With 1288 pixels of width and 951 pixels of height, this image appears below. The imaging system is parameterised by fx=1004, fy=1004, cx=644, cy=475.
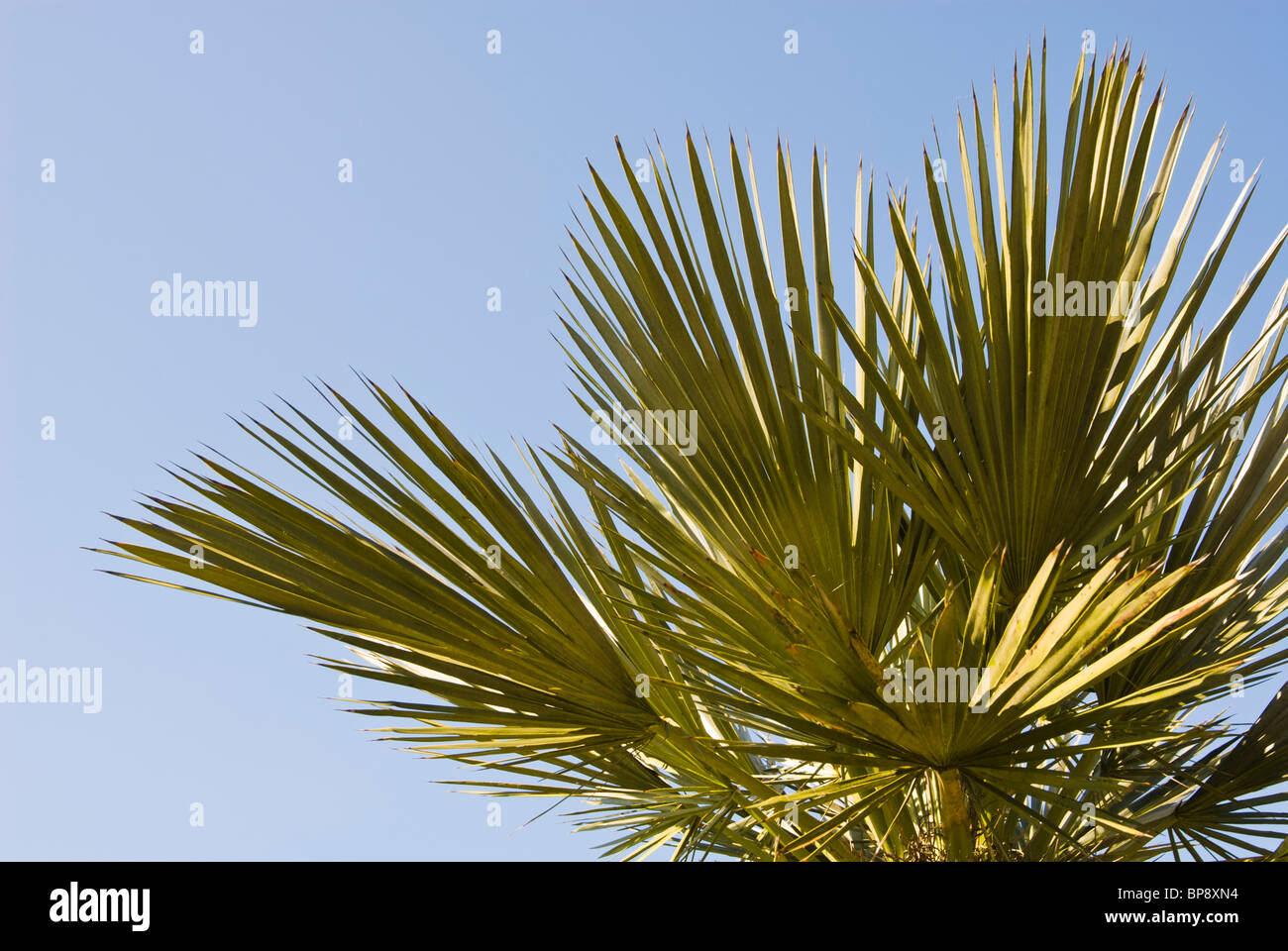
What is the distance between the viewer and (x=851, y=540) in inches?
87.7

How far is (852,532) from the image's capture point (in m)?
2.27

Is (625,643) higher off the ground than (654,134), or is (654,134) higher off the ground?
(654,134)

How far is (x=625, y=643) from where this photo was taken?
2.42 m

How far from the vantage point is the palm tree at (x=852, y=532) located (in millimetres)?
1976

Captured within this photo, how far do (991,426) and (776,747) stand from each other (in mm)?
796

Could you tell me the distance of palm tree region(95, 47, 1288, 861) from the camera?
198cm

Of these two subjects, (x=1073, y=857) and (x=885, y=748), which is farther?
(x=1073, y=857)

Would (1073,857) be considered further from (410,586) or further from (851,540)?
(410,586)
